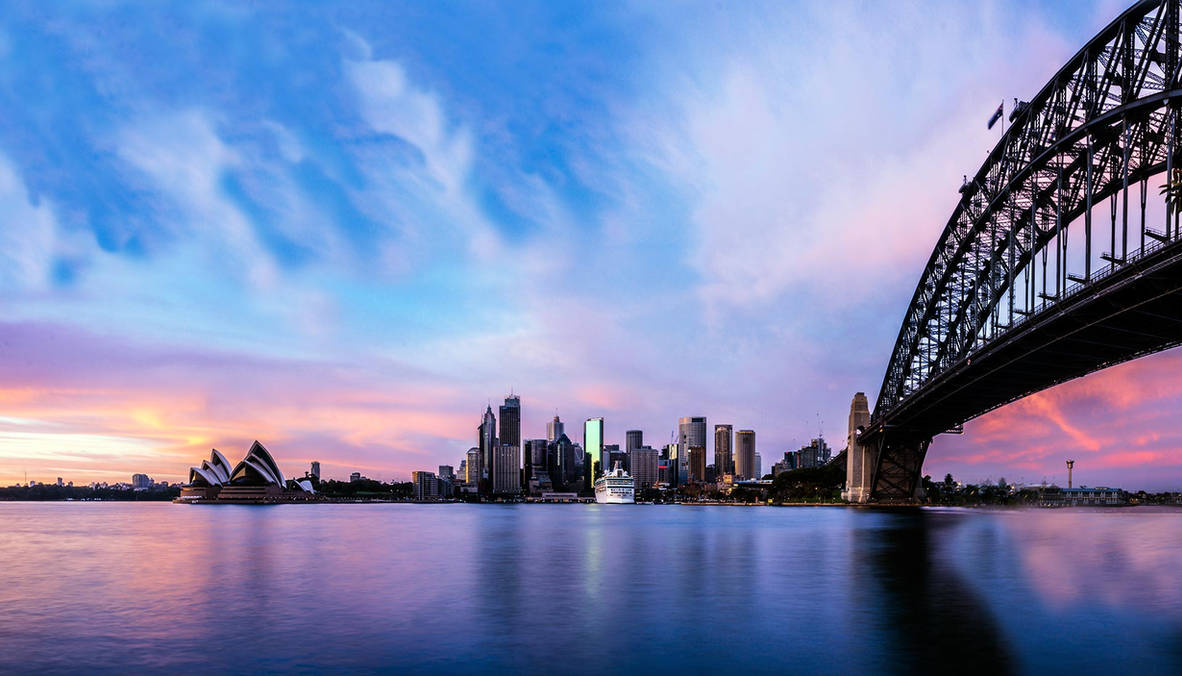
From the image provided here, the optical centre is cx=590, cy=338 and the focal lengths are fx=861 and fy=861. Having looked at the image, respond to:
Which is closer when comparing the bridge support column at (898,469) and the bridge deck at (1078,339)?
the bridge deck at (1078,339)

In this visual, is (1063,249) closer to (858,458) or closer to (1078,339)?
(1078,339)

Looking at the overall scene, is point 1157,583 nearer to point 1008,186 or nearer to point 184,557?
point 1008,186

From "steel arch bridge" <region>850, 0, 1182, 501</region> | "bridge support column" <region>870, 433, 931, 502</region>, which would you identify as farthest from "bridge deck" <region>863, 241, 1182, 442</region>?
"bridge support column" <region>870, 433, 931, 502</region>

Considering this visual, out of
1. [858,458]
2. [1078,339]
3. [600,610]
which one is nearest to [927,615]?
[600,610]

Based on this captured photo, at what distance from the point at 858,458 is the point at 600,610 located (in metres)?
110

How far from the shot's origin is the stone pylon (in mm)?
128250

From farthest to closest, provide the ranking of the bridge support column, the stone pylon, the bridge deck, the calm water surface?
the stone pylon → the bridge support column → the bridge deck → the calm water surface

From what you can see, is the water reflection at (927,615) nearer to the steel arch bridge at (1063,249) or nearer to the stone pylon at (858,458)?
the steel arch bridge at (1063,249)

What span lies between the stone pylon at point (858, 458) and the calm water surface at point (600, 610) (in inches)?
2731

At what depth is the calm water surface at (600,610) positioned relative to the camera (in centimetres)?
2288

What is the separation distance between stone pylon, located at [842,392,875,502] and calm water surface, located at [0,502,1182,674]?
228 feet

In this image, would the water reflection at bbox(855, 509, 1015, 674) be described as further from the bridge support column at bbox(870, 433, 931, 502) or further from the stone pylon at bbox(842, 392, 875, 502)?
the stone pylon at bbox(842, 392, 875, 502)

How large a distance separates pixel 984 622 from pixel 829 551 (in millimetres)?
28873

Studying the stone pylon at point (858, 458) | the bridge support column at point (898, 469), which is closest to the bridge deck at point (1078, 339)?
the bridge support column at point (898, 469)
